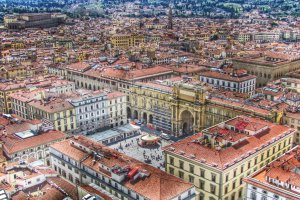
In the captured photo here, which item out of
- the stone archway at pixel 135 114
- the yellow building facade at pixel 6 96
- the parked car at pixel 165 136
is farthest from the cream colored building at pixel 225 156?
the yellow building facade at pixel 6 96

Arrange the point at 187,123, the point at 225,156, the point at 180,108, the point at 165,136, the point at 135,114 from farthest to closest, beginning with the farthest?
the point at 135,114, the point at 187,123, the point at 165,136, the point at 180,108, the point at 225,156

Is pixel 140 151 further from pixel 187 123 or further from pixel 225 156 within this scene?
pixel 225 156

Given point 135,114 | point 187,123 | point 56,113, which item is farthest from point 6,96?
point 187,123

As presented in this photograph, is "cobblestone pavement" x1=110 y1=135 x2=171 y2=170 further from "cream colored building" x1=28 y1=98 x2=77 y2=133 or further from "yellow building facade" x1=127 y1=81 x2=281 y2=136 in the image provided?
"cream colored building" x1=28 y1=98 x2=77 y2=133

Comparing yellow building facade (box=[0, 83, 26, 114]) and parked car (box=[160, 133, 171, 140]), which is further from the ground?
yellow building facade (box=[0, 83, 26, 114])

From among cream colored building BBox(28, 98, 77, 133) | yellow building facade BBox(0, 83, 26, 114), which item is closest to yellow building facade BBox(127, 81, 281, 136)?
cream colored building BBox(28, 98, 77, 133)

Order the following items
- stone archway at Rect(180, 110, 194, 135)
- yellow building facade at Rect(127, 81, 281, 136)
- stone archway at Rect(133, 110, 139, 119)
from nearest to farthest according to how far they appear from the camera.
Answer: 1. yellow building facade at Rect(127, 81, 281, 136)
2. stone archway at Rect(180, 110, 194, 135)
3. stone archway at Rect(133, 110, 139, 119)

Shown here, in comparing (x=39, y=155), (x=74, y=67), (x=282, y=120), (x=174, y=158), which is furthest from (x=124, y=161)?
(x=74, y=67)
